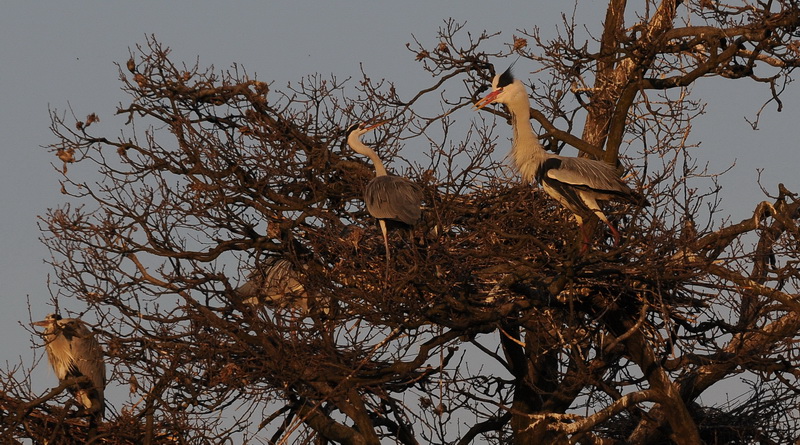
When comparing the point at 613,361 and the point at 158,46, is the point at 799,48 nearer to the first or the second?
the point at 613,361

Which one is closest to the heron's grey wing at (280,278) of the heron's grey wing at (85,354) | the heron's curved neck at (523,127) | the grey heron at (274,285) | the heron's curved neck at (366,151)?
the grey heron at (274,285)

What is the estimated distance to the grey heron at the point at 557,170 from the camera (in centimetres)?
1008

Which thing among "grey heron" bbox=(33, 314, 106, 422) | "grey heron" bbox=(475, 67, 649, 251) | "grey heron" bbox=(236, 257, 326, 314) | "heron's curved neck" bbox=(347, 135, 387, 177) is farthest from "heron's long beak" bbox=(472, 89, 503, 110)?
"grey heron" bbox=(33, 314, 106, 422)

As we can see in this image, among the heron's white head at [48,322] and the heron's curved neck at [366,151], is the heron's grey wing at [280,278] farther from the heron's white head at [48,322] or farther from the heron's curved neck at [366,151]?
the heron's white head at [48,322]

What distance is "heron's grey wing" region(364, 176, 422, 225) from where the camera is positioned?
9.85 meters

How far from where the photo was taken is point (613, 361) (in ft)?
38.1

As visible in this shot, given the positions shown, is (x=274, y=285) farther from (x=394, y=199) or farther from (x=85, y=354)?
(x=85, y=354)

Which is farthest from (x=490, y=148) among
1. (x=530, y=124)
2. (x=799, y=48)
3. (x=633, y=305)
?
(x=799, y=48)

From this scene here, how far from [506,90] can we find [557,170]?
3.78ft

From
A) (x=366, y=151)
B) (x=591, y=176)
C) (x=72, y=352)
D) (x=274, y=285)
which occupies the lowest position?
(x=274, y=285)

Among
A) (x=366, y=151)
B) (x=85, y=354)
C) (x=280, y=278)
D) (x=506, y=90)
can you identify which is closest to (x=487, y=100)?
(x=506, y=90)

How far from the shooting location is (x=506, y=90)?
36.6 ft

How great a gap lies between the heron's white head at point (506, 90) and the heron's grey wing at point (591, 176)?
1049mm

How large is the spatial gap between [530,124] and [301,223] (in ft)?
7.98
